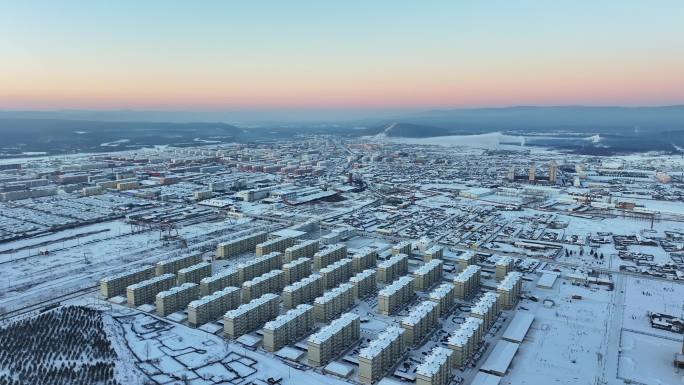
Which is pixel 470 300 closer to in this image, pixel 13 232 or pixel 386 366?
pixel 386 366

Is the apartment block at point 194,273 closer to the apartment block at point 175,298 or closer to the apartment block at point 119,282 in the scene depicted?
the apartment block at point 119,282

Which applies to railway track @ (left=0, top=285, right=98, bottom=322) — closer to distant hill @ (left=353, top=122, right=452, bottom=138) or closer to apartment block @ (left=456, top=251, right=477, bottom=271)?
apartment block @ (left=456, top=251, right=477, bottom=271)

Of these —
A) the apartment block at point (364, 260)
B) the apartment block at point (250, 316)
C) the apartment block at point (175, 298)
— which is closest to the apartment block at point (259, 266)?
the apartment block at point (175, 298)

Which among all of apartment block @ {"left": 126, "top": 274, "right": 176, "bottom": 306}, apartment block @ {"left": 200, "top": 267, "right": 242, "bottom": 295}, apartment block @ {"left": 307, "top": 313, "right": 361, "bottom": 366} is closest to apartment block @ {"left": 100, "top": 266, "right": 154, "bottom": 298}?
apartment block @ {"left": 126, "top": 274, "right": 176, "bottom": 306}

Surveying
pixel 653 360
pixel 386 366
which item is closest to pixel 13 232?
pixel 386 366

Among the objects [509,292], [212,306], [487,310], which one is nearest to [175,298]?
[212,306]

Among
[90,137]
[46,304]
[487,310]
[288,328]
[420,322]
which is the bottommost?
[46,304]

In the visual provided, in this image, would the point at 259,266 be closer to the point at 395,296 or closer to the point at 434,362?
the point at 395,296
